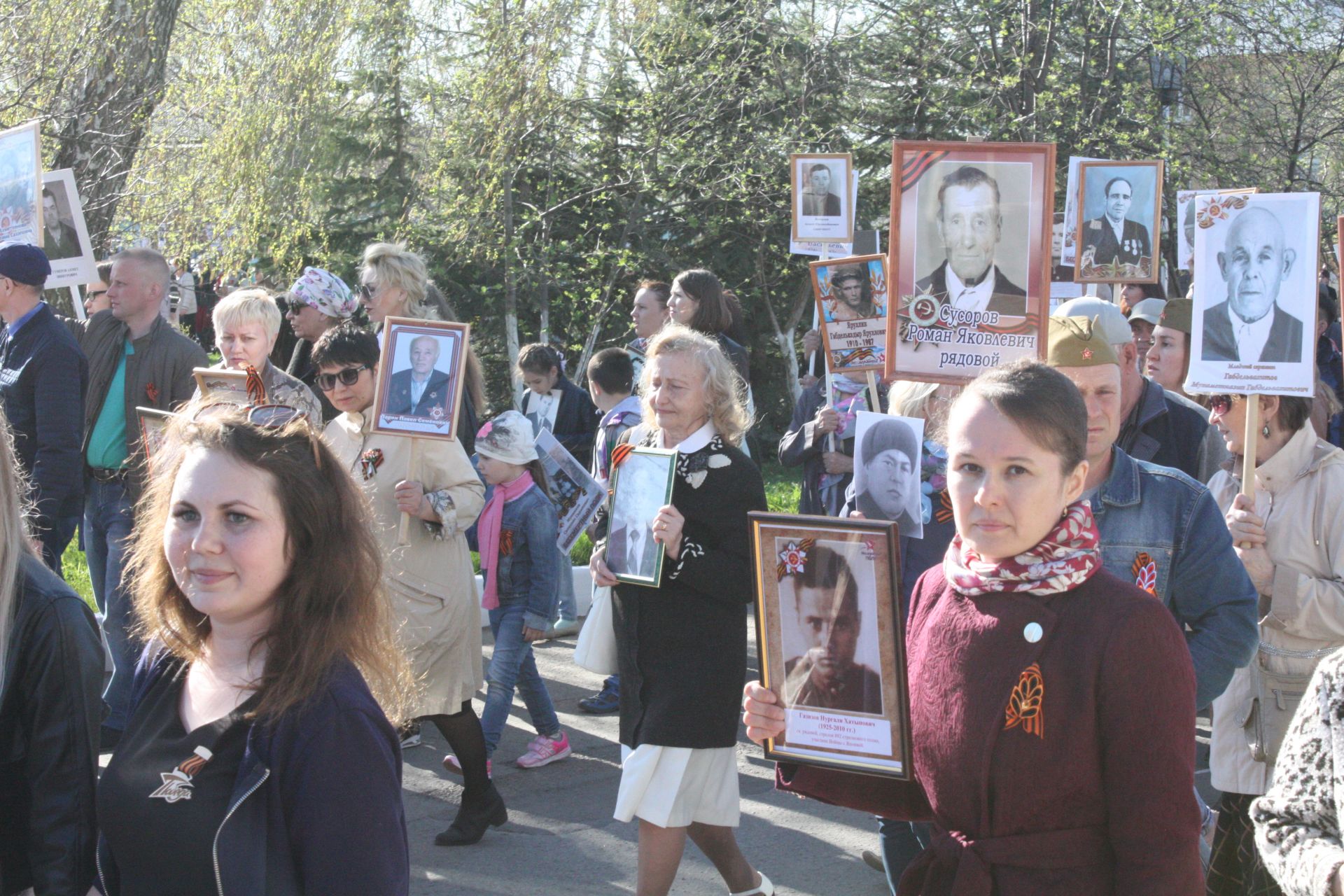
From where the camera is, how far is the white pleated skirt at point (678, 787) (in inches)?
173

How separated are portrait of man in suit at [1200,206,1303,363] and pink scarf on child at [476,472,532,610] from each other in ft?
11.0

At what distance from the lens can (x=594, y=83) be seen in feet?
51.6

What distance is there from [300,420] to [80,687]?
0.68 m

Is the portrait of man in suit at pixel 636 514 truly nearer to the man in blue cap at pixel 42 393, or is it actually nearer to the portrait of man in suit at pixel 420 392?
the portrait of man in suit at pixel 420 392

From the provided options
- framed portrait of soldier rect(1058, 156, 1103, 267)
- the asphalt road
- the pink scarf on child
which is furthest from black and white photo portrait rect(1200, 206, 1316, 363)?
framed portrait of soldier rect(1058, 156, 1103, 267)

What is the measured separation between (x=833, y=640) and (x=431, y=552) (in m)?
3.01

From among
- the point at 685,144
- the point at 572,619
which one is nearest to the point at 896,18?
the point at 685,144

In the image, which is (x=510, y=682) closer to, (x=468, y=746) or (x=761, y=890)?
(x=468, y=746)

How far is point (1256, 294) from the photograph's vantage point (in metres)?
4.10

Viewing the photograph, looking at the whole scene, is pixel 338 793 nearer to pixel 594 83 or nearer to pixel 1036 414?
pixel 1036 414

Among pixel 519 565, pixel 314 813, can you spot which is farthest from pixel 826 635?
pixel 519 565

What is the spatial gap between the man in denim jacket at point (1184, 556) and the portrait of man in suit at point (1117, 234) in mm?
5189

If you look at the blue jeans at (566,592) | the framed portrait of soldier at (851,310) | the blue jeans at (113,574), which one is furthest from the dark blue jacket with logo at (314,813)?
the blue jeans at (566,592)

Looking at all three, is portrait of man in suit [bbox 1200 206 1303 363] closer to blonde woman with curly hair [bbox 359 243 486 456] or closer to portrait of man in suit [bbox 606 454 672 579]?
portrait of man in suit [bbox 606 454 672 579]
